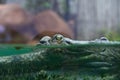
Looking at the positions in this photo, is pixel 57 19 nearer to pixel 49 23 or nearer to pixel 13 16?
pixel 49 23

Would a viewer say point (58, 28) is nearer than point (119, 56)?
Yes

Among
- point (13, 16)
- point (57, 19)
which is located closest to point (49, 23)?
point (57, 19)

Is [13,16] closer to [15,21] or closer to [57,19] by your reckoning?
[15,21]

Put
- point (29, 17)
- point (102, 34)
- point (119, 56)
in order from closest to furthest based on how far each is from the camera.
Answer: point (29, 17) → point (102, 34) → point (119, 56)

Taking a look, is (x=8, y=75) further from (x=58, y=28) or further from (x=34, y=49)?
(x=58, y=28)

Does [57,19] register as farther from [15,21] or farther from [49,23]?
[15,21]

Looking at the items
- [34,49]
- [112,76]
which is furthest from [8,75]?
[112,76]

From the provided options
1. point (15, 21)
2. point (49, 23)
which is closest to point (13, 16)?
point (15, 21)

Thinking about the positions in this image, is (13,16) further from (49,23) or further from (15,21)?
(49,23)
